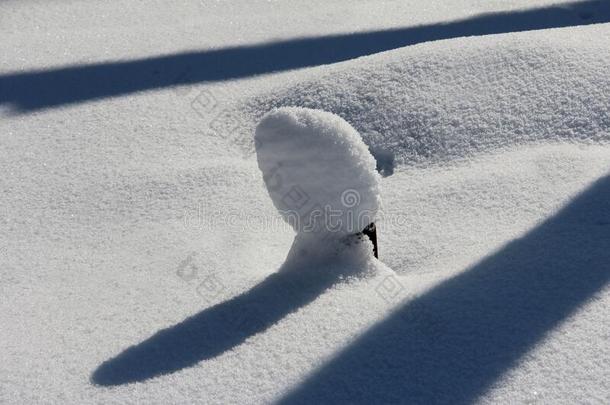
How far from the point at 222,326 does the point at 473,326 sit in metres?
0.68

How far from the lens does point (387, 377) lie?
1867 millimetres

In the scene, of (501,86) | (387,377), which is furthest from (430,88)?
(387,377)

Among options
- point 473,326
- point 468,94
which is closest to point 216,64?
point 468,94

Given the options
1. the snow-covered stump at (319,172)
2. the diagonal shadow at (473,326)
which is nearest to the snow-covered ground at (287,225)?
the diagonal shadow at (473,326)

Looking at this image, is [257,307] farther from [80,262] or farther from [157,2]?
[157,2]

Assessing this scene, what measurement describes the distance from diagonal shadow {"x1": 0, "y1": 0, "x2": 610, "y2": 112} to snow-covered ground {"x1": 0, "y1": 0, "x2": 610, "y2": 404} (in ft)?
0.05

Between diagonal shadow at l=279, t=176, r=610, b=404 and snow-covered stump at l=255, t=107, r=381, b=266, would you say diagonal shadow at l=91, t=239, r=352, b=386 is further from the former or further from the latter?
diagonal shadow at l=279, t=176, r=610, b=404

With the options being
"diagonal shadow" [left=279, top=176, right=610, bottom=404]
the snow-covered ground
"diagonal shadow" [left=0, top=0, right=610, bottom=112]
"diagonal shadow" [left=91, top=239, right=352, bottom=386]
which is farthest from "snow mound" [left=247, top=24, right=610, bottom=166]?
"diagonal shadow" [left=91, top=239, right=352, bottom=386]

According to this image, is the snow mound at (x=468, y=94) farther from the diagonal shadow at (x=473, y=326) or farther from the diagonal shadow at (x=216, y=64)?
the diagonal shadow at (x=473, y=326)

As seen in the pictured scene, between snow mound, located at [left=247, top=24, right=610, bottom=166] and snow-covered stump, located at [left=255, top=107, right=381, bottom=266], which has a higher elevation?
snow-covered stump, located at [left=255, top=107, right=381, bottom=266]

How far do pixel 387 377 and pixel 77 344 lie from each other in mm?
881

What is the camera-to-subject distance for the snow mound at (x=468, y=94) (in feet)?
10.1

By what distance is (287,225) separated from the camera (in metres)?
2.84

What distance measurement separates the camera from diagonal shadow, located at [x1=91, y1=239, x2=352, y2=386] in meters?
1.97
